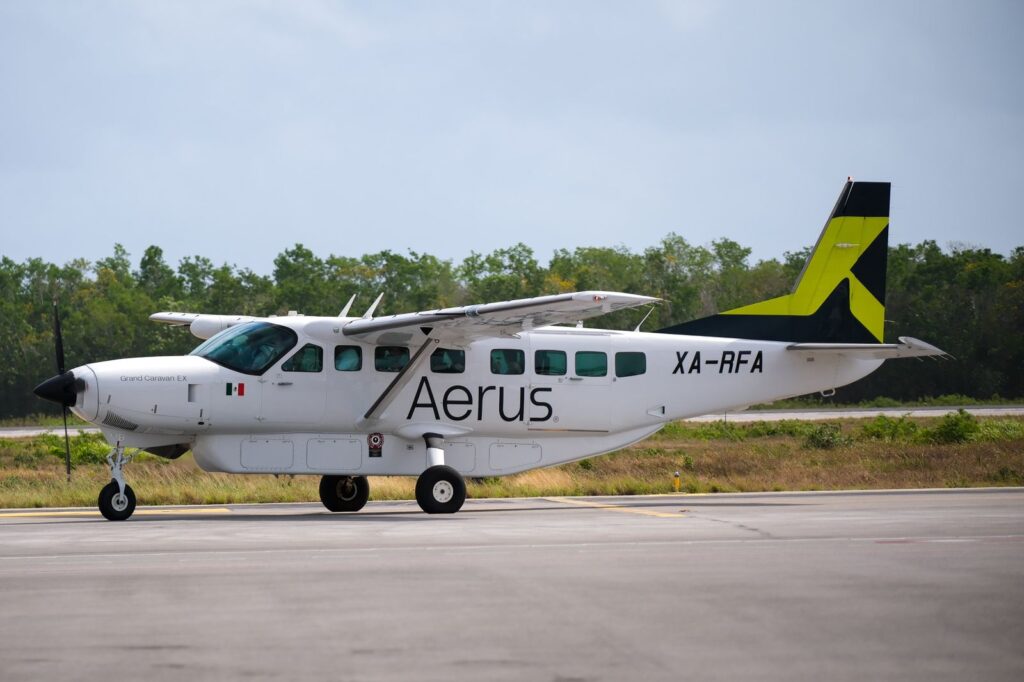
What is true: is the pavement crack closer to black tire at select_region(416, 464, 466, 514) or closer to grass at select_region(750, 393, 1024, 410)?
black tire at select_region(416, 464, 466, 514)

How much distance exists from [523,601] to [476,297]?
8106 cm

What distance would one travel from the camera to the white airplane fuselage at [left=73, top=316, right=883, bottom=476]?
748 inches

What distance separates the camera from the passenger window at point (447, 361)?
2030 cm

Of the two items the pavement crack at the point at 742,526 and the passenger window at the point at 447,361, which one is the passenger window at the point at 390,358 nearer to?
the passenger window at the point at 447,361

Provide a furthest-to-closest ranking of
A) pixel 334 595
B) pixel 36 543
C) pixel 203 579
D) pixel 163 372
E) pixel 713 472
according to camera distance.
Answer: pixel 713 472 → pixel 163 372 → pixel 36 543 → pixel 203 579 → pixel 334 595

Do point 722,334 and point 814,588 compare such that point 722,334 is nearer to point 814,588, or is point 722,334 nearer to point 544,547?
point 544,547

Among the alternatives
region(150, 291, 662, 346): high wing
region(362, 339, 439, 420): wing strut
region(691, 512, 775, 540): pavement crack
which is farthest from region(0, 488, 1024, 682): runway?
region(362, 339, 439, 420): wing strut

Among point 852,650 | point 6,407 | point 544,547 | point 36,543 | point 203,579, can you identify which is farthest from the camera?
point 6,407

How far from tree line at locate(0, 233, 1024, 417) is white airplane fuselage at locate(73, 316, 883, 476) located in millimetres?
38040

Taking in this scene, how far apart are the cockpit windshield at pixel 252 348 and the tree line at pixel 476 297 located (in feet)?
134

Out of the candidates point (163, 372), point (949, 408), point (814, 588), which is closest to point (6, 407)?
point (949, 408)

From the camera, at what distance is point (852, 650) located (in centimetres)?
738

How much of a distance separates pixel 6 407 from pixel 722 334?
205ft

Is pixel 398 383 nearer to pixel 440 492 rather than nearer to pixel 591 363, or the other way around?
pixel 440 492
